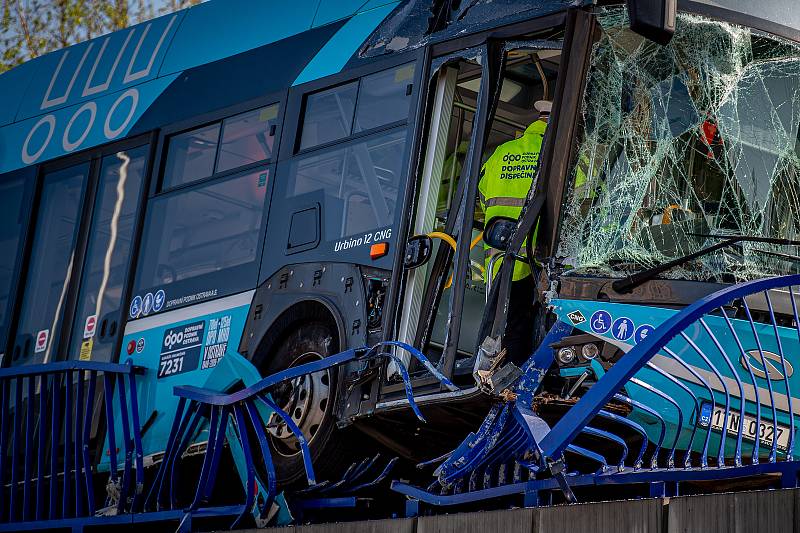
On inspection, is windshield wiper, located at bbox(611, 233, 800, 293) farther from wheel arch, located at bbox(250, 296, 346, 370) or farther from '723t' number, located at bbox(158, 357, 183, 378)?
'723t' number, located at bbox(158, 357, 183, 378)

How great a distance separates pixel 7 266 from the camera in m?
10.5

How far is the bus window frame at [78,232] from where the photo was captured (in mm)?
9320

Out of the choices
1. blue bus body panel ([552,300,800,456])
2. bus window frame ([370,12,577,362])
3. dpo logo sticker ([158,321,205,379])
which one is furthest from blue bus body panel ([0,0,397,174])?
blue bus body panel ([552,300,800,456])

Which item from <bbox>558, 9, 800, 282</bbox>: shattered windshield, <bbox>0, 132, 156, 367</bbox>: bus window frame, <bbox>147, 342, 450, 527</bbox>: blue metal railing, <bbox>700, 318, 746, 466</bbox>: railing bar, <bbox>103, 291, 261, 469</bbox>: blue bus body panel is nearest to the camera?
<bbox>700, 318, 746, 466</bbox>: railing bar

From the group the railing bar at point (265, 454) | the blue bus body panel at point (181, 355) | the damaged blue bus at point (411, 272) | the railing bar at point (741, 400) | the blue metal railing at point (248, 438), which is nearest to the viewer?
the railing bar at point (741, 400)

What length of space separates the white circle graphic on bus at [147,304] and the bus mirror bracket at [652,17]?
4.43 m

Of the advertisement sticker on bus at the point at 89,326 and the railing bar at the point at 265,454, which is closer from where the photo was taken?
the railing bar at the point at 265,454

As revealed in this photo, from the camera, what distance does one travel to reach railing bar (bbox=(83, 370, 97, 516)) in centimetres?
870

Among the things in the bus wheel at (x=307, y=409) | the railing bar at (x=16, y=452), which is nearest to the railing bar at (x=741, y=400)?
the bus wheel at (x=307, y=409)

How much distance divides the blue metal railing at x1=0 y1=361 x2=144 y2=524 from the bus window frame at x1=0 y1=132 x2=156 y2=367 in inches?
12.9

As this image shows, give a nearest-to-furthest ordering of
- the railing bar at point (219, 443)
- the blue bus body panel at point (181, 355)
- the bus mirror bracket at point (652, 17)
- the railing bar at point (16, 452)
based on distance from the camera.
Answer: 1. the bus mirror bracket at point (652, 17)
2. the railing bar at point (219, 443)
3. the blue bus body panel at point (181, 355)
4. the railing bar at point (16, 452)

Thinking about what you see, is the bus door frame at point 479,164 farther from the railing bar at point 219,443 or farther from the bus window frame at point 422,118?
the railing bar at point 219,443

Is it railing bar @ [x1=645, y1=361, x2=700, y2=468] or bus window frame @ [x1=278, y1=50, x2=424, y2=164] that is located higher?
bus window frame @ [x1=278, y1=50, x2=424, y2=164]

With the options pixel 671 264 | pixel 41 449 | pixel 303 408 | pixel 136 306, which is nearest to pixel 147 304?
pixel 136 306
